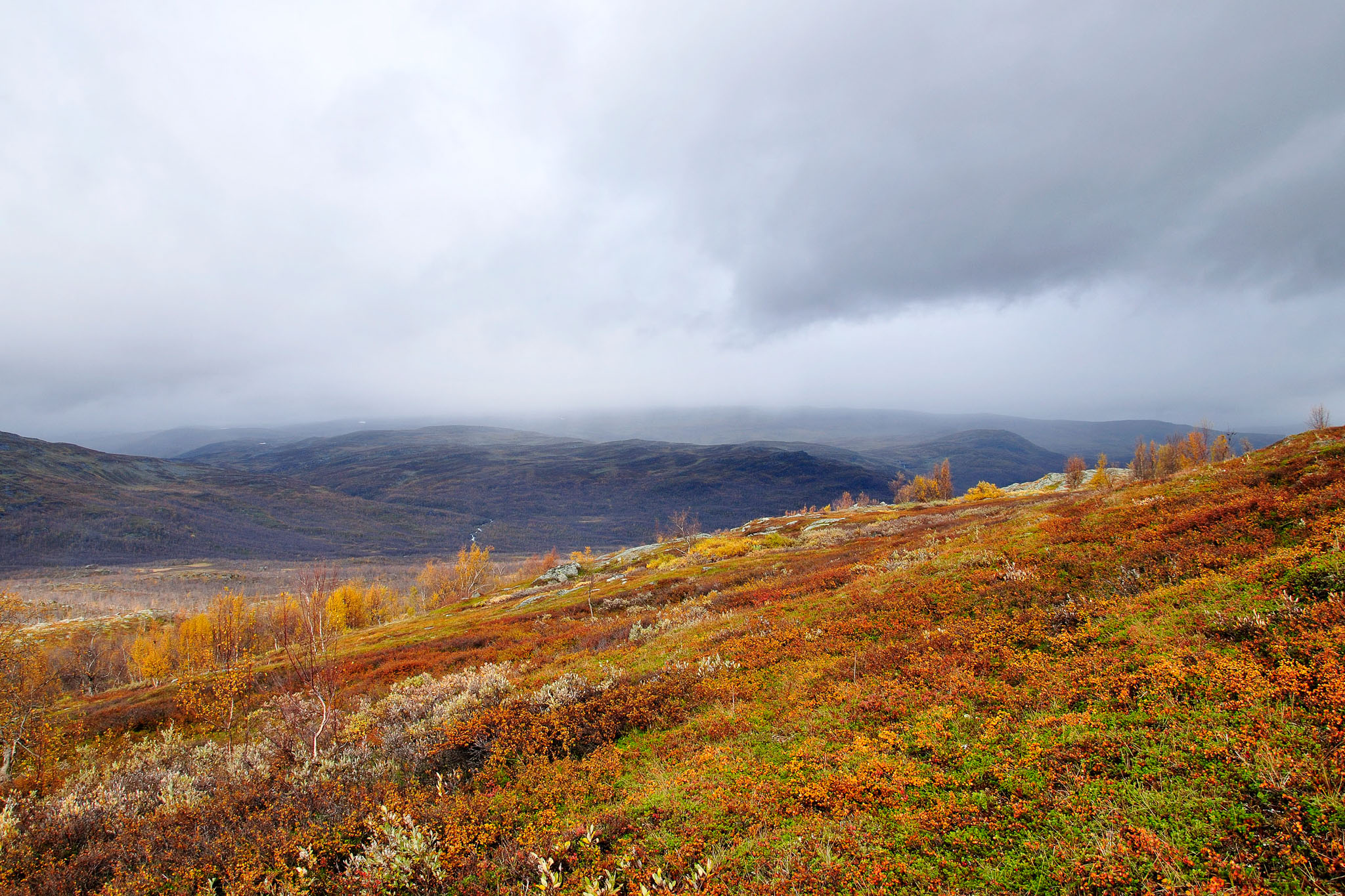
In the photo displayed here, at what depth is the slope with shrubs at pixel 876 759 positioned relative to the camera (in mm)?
5742

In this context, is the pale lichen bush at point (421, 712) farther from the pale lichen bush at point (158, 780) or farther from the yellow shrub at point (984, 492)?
the yellow shrub at point (984, 492)

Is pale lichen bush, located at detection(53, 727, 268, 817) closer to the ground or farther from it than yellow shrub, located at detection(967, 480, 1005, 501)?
farther from it

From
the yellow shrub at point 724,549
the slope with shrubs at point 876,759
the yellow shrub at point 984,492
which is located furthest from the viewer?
the yellow shrub at point 984,492

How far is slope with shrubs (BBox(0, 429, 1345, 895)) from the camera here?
574 centimetres

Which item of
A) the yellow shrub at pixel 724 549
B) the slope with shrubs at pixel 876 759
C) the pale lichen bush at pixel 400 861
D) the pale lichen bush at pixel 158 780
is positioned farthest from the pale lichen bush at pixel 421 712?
the yellow shrub at pixel 724 549

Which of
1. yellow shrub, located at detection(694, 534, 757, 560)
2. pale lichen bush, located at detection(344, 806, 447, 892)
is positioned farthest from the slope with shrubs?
yellow shrub, located at detection(694, 534, 757, 560)

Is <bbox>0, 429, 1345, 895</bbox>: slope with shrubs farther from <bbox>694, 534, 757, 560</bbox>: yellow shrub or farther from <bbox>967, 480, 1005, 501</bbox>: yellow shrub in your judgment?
<bbox>967, 480, 1005, 501</bbox>: yellow shrub

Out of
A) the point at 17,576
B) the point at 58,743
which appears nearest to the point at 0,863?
the point at 58,743

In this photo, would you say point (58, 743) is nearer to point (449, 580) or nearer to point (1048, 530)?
point (1048, 530)

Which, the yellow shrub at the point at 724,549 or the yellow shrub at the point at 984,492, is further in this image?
the yellow shrub at the point at 984,492

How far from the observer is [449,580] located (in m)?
133

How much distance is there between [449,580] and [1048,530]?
140632 millimetres

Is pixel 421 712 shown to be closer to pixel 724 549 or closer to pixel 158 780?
pixel 158 780

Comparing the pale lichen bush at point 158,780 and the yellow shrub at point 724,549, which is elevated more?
the pale lichen bush at point 158,780
